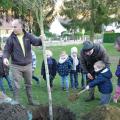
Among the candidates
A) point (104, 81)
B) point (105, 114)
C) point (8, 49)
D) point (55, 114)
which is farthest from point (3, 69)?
point (105, 114)

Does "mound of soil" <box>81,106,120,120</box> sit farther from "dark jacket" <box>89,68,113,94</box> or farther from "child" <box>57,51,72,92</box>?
"child" <box>57,51,72,92</box>

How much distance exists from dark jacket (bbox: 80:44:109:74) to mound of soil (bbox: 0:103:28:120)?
10.2ft

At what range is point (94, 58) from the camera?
9.50 metres

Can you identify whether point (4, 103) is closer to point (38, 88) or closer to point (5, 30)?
point (38, 88)

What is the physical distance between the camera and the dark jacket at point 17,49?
912 centimetres

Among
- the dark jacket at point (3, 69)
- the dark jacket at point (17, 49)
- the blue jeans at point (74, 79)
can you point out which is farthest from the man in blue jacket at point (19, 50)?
the blue jeans at point (74, 79)

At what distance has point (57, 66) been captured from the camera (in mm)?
12805

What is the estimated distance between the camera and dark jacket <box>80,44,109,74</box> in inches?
368

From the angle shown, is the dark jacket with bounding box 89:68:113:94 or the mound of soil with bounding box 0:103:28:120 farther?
the dark jacket with bounding box 89:68:113:94

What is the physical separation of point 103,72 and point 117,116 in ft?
5.81

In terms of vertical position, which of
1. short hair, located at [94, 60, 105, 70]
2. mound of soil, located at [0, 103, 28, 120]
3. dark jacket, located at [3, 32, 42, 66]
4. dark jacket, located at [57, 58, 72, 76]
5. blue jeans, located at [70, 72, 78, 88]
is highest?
dark jacket, located at [3, 32, 42, 66]

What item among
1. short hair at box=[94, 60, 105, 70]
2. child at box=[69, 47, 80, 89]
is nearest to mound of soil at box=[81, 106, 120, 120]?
short hair at box=[94, 60, 105, 70]

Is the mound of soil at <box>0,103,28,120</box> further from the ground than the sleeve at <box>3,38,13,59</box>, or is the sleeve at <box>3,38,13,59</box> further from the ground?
the sleeve at <box>3,38,13,59</box>

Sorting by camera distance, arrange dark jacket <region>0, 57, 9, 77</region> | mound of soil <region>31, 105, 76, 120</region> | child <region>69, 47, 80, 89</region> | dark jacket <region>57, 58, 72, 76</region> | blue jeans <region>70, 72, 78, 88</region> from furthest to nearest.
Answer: blue jeans <region>70, 72, 78, 88</region>
child <region>69, 47, 80, 89</region>
dark jacket <region>57, 58, 72, 76</region>
dark jacket <region>0, 57, 9, 77</region>
mound of soil <region>31, 105, 76, 120</region>
